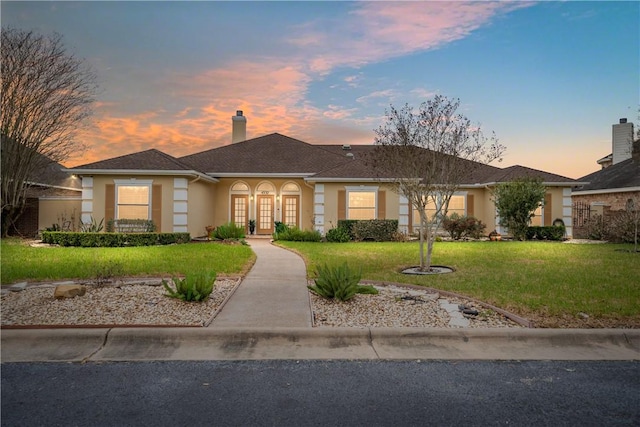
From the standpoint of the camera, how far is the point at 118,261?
40.9ft

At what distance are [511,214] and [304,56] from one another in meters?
12.2

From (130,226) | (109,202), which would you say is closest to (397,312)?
(130,226)

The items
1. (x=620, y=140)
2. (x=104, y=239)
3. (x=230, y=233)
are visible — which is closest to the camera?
(x=104, y=239)

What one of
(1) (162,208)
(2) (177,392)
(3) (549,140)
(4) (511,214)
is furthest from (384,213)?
(2) (177,392)

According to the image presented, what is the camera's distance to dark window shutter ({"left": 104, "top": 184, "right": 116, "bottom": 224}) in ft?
65.2

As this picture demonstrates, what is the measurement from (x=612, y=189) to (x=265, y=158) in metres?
19.2

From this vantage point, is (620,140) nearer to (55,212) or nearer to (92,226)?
(92,226)

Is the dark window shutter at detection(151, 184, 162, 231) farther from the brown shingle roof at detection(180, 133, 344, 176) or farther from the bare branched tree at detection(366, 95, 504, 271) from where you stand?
the bare branched tree at detection(366, 95, 504, 271)

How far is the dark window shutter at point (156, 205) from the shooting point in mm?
19766

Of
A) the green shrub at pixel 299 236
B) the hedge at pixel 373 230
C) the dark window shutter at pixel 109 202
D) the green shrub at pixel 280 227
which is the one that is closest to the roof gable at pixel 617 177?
the hedge at pixel 373 230

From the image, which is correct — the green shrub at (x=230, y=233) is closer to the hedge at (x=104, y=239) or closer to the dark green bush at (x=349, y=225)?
the hedge at (x=104, y=239)

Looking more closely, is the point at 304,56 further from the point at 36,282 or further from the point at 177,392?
the point at 177,392

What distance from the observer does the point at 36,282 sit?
9.65 meters

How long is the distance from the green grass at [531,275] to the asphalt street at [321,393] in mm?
2253
